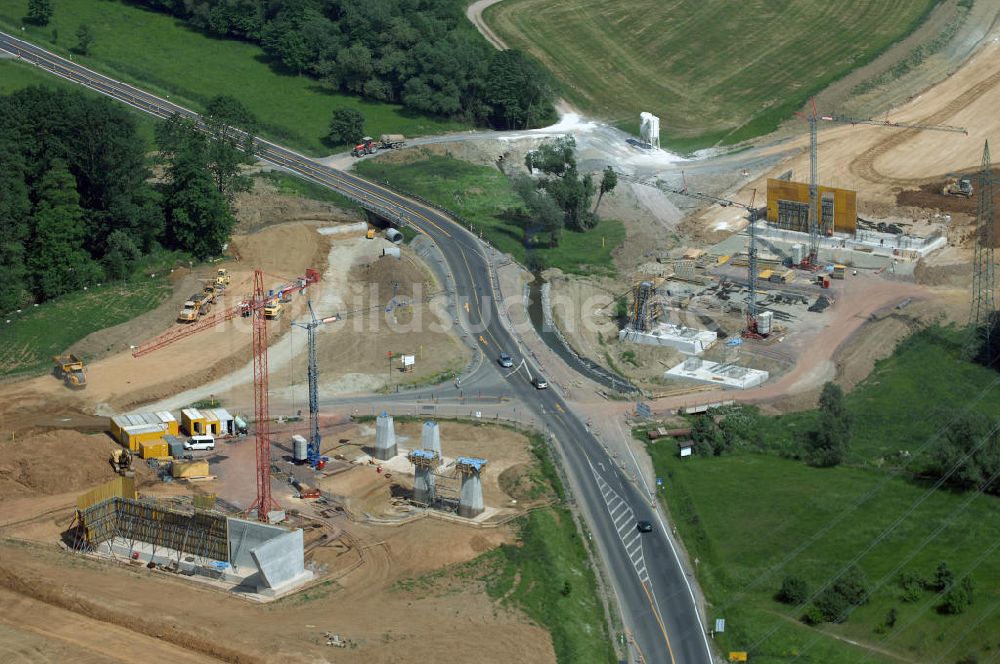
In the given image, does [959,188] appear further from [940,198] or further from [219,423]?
[219,423]

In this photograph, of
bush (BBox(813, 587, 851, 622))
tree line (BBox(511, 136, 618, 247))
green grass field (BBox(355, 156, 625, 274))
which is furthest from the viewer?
tree line (BBox(511, 136, 618, 247))

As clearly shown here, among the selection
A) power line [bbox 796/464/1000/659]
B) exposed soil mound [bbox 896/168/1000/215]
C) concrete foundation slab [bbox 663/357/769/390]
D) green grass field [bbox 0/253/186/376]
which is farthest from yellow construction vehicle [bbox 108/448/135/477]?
exposed soil mound [bbox 896/168/1000/215]

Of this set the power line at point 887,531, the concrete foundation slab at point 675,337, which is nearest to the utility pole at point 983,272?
the concrete foundation slab at point 675,337

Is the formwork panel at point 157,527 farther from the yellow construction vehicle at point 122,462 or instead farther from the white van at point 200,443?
the white van at point 200,443

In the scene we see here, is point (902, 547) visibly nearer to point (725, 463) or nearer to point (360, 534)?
point (725, 463)

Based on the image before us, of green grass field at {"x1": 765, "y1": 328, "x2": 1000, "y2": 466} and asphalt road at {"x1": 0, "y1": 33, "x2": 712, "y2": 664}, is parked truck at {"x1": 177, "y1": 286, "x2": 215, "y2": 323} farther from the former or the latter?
green grass field at {"x1": 765, "y1": 328, "x2": 1000, "y2": 466}

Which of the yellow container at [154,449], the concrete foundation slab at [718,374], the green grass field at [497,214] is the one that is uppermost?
the green grass field at [497,214]

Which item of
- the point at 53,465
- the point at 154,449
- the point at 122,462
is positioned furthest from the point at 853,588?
the point at 53,465
